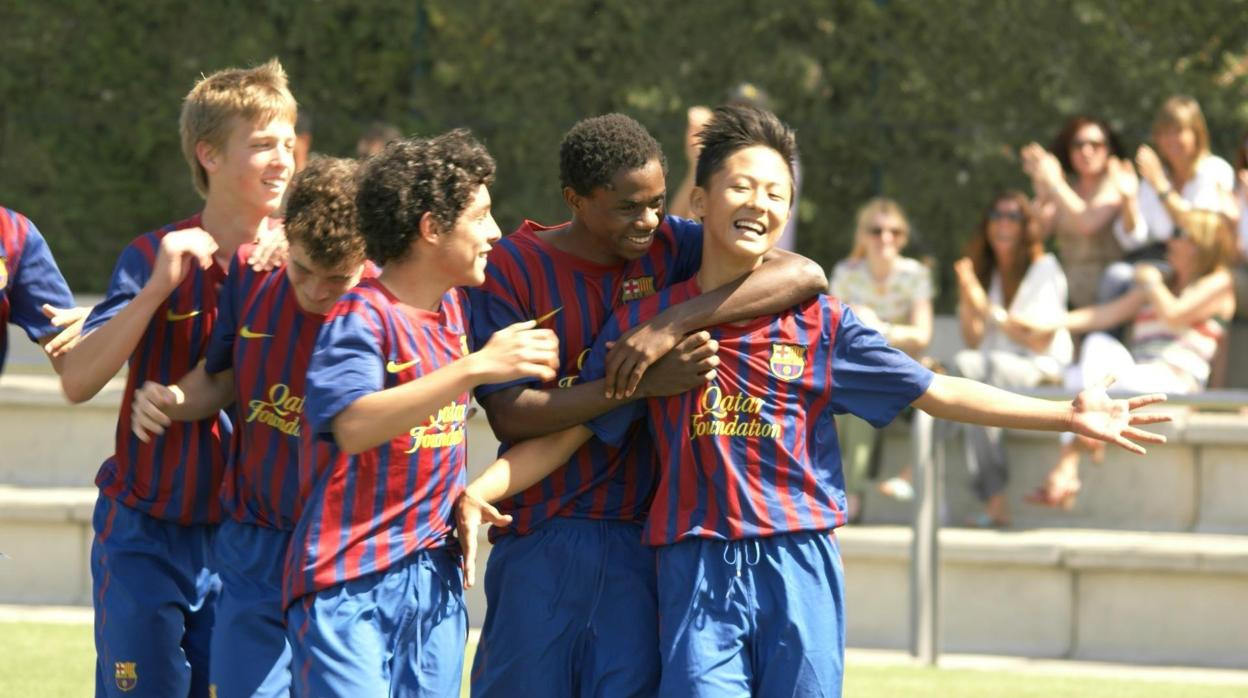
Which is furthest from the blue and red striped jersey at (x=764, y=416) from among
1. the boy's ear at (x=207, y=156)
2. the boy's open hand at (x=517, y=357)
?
the boy's ear at (x=207, y=156)

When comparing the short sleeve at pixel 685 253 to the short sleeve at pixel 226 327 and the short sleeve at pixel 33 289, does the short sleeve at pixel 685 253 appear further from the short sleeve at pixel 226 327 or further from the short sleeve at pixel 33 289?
A: the short sleeve at pixel 33 289

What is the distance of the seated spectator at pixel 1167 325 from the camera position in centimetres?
764

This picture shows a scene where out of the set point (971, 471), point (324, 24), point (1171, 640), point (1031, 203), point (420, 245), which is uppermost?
point (324, 24)

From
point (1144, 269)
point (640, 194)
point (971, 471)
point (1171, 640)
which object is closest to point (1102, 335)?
point (1144, 269)

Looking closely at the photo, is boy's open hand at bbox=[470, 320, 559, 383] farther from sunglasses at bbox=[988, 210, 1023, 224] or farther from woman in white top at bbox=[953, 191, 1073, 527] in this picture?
sunglasses at bbox=[988, 210, 1023, 224]

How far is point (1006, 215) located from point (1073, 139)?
52 centimetres

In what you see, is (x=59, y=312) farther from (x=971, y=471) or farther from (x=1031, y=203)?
(x=1031, y=203)

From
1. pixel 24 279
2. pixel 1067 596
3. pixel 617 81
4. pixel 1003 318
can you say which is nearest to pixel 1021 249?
pixel 1003 318

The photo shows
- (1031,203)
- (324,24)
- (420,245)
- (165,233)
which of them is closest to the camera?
(420,245)

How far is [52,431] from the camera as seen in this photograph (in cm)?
812

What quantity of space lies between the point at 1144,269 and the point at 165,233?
464 cm

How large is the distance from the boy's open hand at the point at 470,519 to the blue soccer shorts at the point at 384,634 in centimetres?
8

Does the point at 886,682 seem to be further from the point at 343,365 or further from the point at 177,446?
the point at 343,365

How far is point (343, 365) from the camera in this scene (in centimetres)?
371
